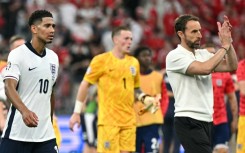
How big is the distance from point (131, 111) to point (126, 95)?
0.29 metres

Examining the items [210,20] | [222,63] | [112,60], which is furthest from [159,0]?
[222,63]

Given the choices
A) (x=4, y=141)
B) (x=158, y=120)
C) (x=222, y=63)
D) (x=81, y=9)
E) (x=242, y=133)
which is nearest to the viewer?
(x=4, y=141)

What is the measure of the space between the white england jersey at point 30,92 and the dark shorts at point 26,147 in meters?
0.05

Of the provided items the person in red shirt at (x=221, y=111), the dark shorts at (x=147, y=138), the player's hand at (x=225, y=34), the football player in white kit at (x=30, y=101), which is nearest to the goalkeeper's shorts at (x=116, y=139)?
the dark shorts at (x=147, y=138)

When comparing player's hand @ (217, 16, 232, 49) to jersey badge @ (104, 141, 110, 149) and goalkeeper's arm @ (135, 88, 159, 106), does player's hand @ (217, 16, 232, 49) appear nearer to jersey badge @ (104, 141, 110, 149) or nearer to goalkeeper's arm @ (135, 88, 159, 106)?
goalkeeper's arm @ (135, 88, 159, 106)

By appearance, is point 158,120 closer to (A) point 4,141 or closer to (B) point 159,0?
(A) point 4,141

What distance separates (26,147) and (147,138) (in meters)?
4.91

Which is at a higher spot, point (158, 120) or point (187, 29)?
point (187, 29)

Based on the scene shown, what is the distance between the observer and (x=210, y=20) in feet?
78.4

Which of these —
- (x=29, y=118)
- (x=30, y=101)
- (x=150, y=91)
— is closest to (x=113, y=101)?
(x=150, y=91)

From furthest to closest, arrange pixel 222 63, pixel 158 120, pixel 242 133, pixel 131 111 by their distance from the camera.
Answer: pixel 158 120 < pixel 131 111 < pixel 242 133 < pixel 222 63

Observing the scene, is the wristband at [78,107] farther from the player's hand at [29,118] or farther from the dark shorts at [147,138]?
the player's hand at [29,118]

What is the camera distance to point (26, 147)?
9.17 m

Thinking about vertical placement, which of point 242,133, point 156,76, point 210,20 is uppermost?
point 210,20
